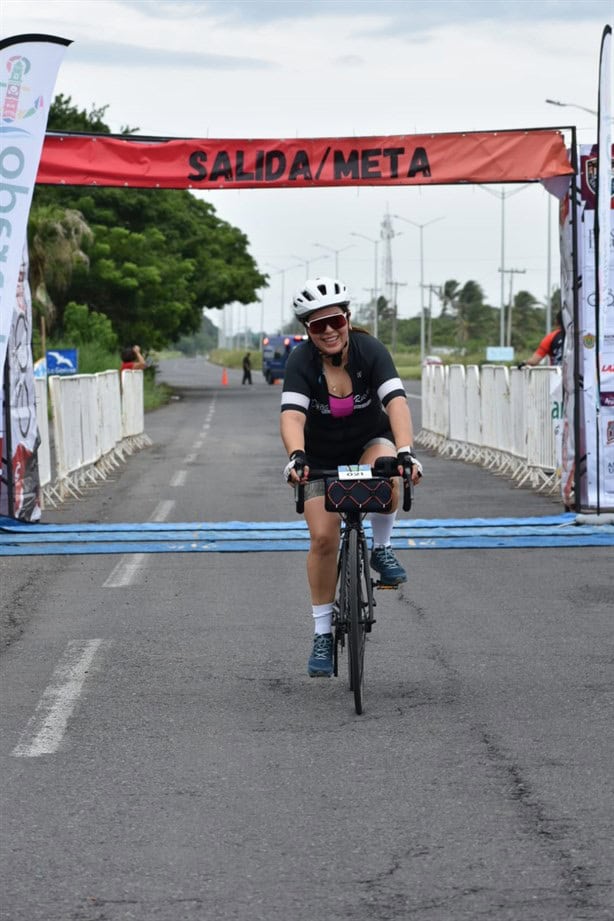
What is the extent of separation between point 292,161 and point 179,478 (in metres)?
7.07

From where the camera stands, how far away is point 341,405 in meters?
7.55

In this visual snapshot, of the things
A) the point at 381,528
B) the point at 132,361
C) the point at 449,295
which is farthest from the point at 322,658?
the point at 449,295

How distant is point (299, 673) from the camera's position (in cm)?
813

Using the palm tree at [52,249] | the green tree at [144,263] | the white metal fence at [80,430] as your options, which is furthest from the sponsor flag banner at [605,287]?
the green tree at [144,263]

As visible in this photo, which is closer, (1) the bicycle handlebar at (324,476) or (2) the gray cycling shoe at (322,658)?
(1) the bicycle handlebar at (324,476)

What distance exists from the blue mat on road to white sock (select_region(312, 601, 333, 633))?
5.73 metres

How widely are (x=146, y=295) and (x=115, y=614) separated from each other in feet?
156

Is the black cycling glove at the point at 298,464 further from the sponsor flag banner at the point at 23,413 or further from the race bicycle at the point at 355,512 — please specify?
the sponsor flag banner at the point at 23,413

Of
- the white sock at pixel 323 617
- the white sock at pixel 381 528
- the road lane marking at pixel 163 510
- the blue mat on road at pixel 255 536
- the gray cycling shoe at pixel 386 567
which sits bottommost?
the road lane marking at pixel 163 510

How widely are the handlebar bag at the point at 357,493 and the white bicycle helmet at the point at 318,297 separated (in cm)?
81

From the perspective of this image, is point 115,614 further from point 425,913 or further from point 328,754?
point 425,913

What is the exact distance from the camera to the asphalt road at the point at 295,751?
15.4 ft

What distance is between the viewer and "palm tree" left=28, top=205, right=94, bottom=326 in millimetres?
50375

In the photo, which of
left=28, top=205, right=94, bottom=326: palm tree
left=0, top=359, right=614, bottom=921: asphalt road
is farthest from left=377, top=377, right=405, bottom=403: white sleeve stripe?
left=28, top=205, right=94, bottom=326: palm tree
